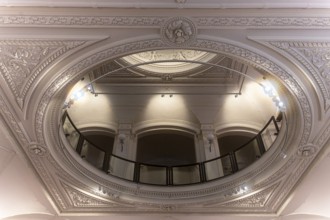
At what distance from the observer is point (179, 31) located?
16.5ft

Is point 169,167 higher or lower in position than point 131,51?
higher

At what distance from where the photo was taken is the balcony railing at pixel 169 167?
846cm

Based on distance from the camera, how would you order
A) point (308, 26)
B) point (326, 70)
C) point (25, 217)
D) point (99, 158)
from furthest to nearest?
point (99, 158) → point (25, 217) → point (326, 70) → point (308, 26)

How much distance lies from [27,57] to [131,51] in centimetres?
164

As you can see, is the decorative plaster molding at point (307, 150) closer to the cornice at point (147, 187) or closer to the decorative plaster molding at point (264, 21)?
the cornice at point (147, 187)

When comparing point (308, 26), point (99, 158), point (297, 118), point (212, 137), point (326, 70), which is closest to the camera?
point (308, 26)

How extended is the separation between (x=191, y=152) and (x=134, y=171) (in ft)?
14.9

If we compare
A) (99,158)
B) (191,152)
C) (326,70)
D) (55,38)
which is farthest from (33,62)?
(191,152)

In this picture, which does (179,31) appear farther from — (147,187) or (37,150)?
(147,187)

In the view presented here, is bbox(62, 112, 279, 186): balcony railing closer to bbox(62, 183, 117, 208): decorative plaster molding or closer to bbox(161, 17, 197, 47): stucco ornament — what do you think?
bbox(62, 183, 117, 208): decorative plaster molding

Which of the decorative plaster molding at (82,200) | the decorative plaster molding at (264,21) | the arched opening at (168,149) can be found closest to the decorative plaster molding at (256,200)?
the arched opening at (168,149)

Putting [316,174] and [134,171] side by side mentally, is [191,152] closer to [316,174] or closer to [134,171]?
[134,171]

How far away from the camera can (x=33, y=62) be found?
523cm

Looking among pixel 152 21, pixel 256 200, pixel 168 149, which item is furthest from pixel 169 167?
pixel 152 21
